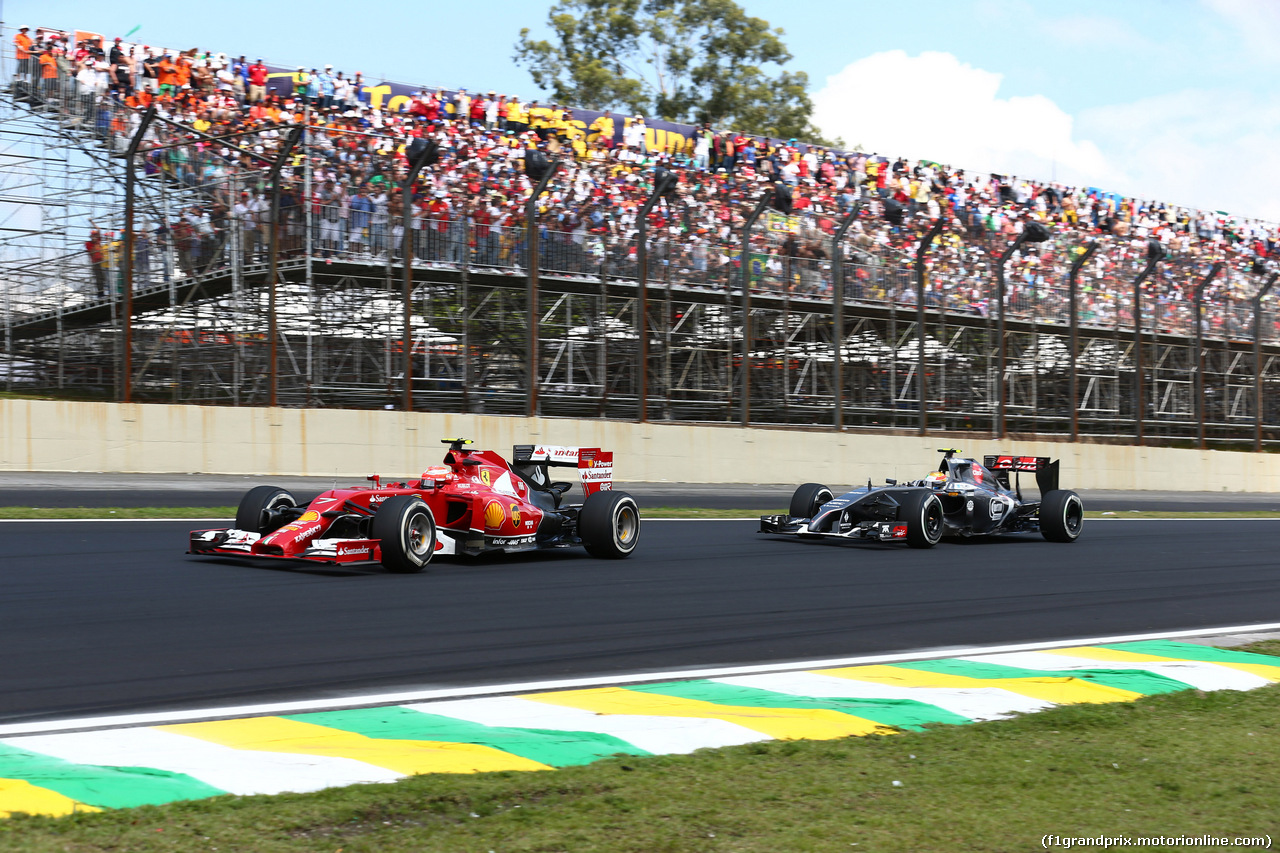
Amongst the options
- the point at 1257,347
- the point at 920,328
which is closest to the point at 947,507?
the point at 920,328

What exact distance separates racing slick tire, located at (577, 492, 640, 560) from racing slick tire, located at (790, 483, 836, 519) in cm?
317

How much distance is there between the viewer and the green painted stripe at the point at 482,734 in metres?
5.18

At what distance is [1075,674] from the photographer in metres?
7.39

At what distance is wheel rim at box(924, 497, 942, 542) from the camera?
575 inches

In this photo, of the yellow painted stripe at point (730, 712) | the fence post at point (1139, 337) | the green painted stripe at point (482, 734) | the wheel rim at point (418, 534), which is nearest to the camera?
the green painted stripe at point (482, 734)

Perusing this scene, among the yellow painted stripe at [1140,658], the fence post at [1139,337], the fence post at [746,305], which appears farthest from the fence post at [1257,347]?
the yellow painted stripe at [1140,658]

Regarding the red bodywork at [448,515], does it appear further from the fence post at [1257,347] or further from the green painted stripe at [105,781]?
the fence post at [1257,347]

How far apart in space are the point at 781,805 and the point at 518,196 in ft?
66.1

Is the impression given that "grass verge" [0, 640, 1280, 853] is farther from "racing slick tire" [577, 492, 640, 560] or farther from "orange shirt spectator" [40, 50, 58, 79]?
"orange shirt spectator" [40, 50, 58, 79]

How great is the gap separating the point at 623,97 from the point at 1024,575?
1718 inches

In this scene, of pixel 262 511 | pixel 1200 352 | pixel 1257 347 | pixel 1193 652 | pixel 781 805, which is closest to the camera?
pixel 781 805

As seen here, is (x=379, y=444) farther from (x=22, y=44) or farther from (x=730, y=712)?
(x=730, y=712)

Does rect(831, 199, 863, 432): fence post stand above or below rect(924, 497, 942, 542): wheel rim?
above

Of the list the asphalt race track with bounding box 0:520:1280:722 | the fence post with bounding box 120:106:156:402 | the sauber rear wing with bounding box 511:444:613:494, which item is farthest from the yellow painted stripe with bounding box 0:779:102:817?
the fence post with bounding box 120:106:156:402
